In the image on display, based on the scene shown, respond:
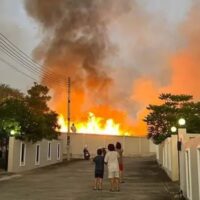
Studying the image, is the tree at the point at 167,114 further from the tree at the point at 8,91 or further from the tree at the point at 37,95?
the tree at the point at 8,91

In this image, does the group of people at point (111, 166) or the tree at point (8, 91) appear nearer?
the group of people at point (111, 166)

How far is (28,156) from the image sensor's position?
31.0m

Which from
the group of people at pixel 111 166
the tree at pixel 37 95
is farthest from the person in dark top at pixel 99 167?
the tree at pixel 37 95

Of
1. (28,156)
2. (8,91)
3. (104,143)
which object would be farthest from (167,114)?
(8,91)

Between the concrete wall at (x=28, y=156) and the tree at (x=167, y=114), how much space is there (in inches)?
362

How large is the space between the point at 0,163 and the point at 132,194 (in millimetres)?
15560

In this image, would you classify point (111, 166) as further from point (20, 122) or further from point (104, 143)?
point (104, 143)

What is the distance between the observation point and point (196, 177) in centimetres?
1117

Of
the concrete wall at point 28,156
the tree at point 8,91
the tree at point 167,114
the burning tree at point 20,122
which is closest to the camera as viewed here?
the concrete wall at point 28,156

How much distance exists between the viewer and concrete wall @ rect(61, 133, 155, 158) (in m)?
51.3

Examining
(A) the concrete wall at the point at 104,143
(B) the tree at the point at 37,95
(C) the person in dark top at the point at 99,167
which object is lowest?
(C) the person in dark top at the point at 99,167

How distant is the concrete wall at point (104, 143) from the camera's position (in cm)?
5134

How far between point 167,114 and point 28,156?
11958mm

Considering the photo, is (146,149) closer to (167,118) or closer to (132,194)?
(167,118)
